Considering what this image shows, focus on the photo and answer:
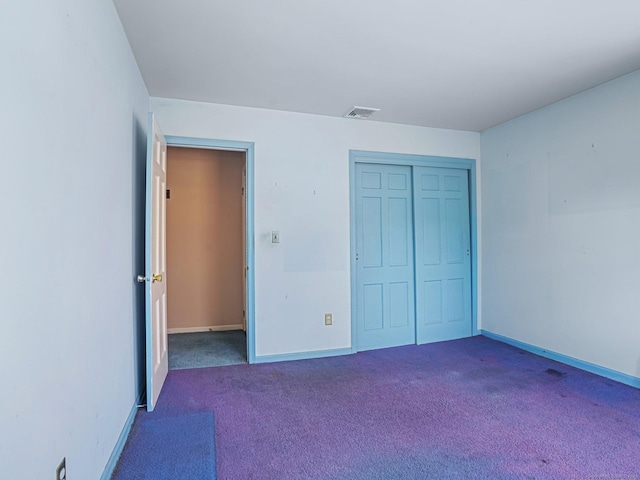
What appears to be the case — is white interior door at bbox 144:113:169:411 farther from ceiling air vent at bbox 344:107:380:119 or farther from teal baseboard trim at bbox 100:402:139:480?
ceiling air vent at bbox 344:107:380:119

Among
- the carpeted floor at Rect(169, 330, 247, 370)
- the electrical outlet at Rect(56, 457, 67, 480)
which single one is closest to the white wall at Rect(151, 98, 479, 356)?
the carpeted floor at Rect(169, 330, 247, 370)

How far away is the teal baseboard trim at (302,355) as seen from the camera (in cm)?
346

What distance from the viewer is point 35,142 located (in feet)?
3.57

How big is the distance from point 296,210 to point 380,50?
1654 mm

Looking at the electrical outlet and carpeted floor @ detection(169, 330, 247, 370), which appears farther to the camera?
carpeted floor @ detection(169, 330, 247, 370)

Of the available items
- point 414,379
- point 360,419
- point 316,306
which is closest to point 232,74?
point 316,306

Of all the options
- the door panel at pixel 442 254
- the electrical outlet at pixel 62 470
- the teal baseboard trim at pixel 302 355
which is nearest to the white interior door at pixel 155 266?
the teal baseboard trim at pixel 302 355

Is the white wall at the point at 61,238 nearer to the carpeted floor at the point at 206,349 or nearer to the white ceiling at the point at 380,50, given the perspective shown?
the white ceiling at the point at 380,50

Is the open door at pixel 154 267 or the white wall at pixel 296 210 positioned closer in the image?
the open door at pixel 154 267

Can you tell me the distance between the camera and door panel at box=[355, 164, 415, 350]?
3887mm

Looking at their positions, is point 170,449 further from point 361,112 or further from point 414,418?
point 361,112

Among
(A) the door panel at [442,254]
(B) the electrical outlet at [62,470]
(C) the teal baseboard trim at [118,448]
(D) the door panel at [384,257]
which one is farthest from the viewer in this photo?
(A) the door panel at [442,254]

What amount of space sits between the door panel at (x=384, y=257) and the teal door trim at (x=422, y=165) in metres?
0.09

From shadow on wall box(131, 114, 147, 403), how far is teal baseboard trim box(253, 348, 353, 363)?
110 centimetres
